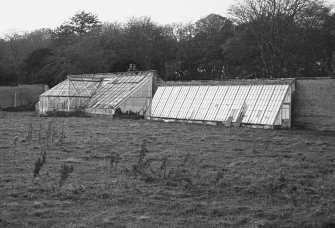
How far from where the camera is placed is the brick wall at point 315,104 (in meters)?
28.0

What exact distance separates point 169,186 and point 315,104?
19356 millimetres

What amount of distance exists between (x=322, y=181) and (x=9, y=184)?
814 cm

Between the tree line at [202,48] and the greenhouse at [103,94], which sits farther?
the tree line at [202,48]

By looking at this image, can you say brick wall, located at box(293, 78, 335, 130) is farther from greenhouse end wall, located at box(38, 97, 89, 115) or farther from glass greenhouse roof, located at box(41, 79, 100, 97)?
glass greenhouse roof, located at box(41, 79, 100, 97)

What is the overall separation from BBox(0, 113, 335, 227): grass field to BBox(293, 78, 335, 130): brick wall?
9466 millimetres

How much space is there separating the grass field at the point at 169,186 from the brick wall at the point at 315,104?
947 centimetres

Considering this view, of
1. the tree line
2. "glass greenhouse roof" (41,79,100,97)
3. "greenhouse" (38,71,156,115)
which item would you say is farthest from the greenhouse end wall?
the tree line

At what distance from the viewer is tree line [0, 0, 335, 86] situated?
44812 mm

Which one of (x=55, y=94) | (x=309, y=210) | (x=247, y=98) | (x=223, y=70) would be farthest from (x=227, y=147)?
(x=223, y=70)

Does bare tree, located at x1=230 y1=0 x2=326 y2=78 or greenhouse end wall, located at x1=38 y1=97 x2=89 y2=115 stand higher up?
bare tree, located at x1=230 y1=0 x2=326 y2=78

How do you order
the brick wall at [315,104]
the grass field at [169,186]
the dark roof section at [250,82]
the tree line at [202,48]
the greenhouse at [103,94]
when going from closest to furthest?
the grass field at [169,186], the brick wall at [315,104], the dark roof section at [250,82], the greenhouse at [103,94], the tree line at [202,48]

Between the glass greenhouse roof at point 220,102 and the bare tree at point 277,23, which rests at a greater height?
the bare tree at point 277,23

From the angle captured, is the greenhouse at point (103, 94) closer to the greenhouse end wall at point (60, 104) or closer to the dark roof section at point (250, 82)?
the greenhouse end wall at point (60, 104)

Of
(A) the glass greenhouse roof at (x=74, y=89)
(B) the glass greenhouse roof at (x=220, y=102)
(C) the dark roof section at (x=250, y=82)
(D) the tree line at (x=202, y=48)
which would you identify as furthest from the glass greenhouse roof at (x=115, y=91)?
(D) the tree line at (x=202, y=48)
